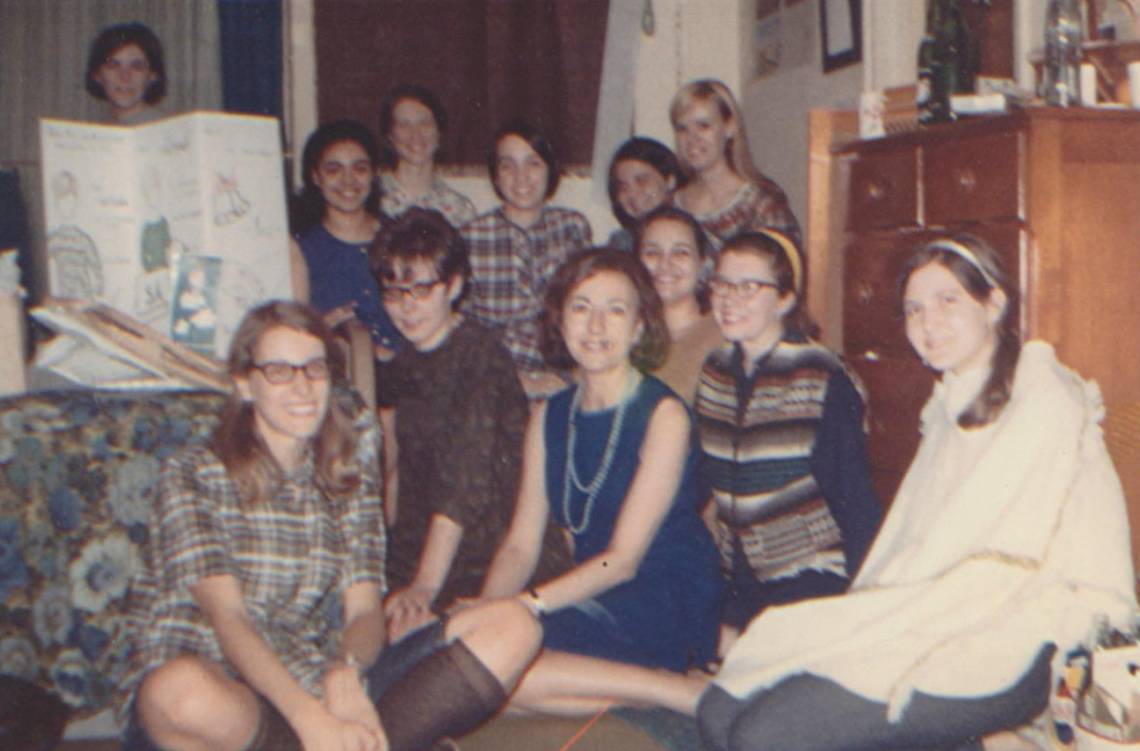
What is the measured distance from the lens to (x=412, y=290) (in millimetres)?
2375

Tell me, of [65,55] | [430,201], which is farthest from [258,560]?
[65,55]

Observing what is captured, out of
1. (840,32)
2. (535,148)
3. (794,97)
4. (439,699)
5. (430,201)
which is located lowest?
(439,699)

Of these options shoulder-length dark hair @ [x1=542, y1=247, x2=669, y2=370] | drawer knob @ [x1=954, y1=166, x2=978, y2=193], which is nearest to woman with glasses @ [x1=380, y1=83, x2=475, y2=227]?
shoulder-length dark hair @ [x1=542, y1=247, x2=669, y2=370]

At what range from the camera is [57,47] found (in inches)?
171

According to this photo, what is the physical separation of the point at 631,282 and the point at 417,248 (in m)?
0.45

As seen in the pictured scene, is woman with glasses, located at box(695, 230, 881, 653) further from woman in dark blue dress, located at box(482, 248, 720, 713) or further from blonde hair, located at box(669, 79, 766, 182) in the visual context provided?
blonde hair, located at box(669, 79, 766, 182)

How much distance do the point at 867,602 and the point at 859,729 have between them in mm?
184

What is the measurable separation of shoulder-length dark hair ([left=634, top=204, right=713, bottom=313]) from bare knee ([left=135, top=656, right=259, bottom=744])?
128 cm

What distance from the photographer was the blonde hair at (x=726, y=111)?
3070 millimetres

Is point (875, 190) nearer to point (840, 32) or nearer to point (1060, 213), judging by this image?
point (1060, 213)

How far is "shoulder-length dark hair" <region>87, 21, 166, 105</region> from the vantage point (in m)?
3.14

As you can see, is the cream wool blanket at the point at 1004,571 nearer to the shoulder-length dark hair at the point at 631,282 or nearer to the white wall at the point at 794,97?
the shoulder-length dark hair at the point at 631,282

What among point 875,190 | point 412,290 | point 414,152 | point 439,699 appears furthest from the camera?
point 414,152

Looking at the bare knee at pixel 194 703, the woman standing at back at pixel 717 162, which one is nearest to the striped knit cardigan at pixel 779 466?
the woman standing at back at pixel 717 162
